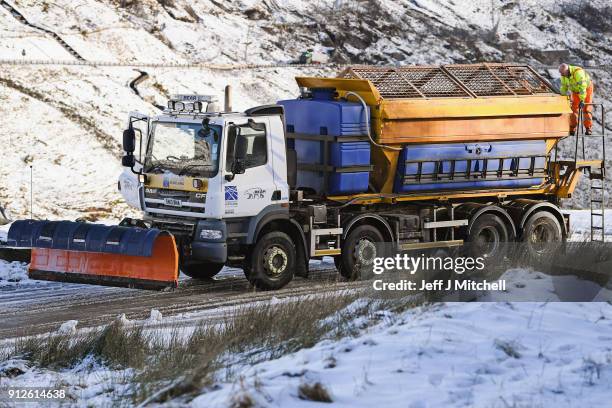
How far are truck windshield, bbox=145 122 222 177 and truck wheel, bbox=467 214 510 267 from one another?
4.83 m

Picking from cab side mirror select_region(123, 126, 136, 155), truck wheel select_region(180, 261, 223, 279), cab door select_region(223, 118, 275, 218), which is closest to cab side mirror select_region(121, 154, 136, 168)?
cab side mirror select_region(123, 126, 136, 155)

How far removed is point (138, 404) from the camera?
27.3ft

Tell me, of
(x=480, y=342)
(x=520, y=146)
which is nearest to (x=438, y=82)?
(x=520, y=146)

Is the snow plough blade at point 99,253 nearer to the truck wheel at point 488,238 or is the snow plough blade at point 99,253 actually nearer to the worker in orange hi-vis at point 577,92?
the truck wheel at point 488,238

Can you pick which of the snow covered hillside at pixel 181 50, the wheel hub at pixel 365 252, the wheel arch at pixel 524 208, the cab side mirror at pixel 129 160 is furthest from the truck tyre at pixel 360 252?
the snow covered hillside at pixel 181 50

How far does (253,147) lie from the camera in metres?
14.9

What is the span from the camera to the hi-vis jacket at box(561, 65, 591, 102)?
18.0m

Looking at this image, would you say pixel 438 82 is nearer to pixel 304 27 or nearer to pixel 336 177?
pixel 336 177

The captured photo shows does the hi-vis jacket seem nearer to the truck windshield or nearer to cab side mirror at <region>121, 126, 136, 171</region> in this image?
the truck windshield

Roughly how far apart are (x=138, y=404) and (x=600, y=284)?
231 inches

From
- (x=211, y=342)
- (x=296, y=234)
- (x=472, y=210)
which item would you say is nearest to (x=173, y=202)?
(x=296, y=234)

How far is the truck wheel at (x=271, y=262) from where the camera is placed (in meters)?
15.1

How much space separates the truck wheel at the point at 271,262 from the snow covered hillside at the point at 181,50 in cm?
992

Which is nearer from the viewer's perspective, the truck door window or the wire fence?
the truck door window
